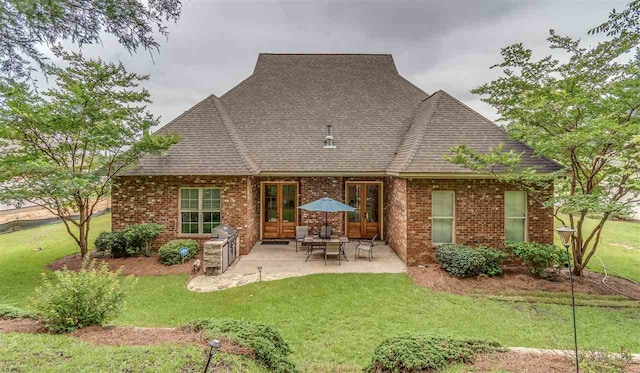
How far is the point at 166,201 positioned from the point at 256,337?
7843mm

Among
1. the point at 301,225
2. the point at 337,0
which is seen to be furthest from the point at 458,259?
the point at 337,0

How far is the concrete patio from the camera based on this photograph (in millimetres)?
7727

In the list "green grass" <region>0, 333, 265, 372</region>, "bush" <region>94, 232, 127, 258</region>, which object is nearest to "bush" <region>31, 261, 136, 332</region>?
"green grass" <region>0, 333, 265, 372</region>

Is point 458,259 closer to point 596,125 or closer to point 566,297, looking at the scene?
point 566,297

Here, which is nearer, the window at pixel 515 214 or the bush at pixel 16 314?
the bush at pixel 16 314

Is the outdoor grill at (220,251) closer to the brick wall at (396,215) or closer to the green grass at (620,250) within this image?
the brick wall at (396,215)

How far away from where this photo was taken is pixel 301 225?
39.3 ft

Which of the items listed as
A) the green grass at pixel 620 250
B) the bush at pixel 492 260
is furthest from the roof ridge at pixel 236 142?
the green grass at pixel 620 250

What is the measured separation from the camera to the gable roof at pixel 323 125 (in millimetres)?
9781

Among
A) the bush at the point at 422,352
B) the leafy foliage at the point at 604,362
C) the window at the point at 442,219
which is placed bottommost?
the bush at the point at 422,352

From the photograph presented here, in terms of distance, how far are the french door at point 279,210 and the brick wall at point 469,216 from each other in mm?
5097

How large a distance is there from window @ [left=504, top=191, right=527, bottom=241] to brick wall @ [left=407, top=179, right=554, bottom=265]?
164 millimetres

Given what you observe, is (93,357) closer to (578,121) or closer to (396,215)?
(396,215)

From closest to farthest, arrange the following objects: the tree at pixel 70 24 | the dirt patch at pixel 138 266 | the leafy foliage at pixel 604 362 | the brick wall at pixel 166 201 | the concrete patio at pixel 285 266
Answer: the tree at pixel 70 24
the leafy foliage at pixel 604 362
the concrete patio at pixel 285 266
the dirt patch at pixel 138 266
the brick wall at pixel 166 201
